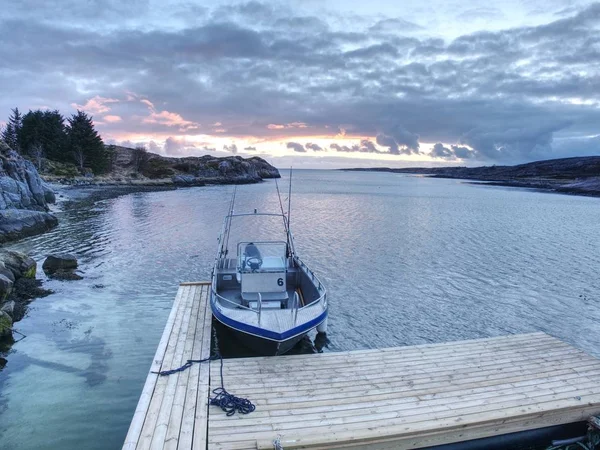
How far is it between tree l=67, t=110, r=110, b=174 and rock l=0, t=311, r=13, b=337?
8258 centimetres

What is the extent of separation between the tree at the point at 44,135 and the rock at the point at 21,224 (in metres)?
62.3

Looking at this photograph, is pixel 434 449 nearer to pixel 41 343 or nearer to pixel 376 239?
pixel 41 343

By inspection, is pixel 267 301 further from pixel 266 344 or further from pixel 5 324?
pixel 5 324

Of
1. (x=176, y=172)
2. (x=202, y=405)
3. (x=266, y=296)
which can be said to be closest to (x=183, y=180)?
(x=176, y=172)

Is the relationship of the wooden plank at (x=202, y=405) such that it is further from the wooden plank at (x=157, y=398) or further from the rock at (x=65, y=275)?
the rock at (x=65, y=275)

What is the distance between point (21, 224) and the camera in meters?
29.2

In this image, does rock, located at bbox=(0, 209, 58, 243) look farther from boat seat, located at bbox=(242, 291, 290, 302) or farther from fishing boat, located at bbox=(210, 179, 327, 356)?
boat seat, located at bbox=(242, 291, 290, 302)

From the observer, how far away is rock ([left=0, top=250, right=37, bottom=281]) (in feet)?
61.4

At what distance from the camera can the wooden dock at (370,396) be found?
23.5ft

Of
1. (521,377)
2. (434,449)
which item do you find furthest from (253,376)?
(521,377)

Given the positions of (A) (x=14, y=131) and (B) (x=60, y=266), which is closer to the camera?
(B) (x=60, y=266)

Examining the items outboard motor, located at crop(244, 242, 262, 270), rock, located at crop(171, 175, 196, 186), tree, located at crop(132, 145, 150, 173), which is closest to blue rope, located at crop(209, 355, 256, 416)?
outboard motor, located at crop(244, 242, 262, 270)

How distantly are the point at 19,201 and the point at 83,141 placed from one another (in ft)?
189

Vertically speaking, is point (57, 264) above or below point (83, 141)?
below
